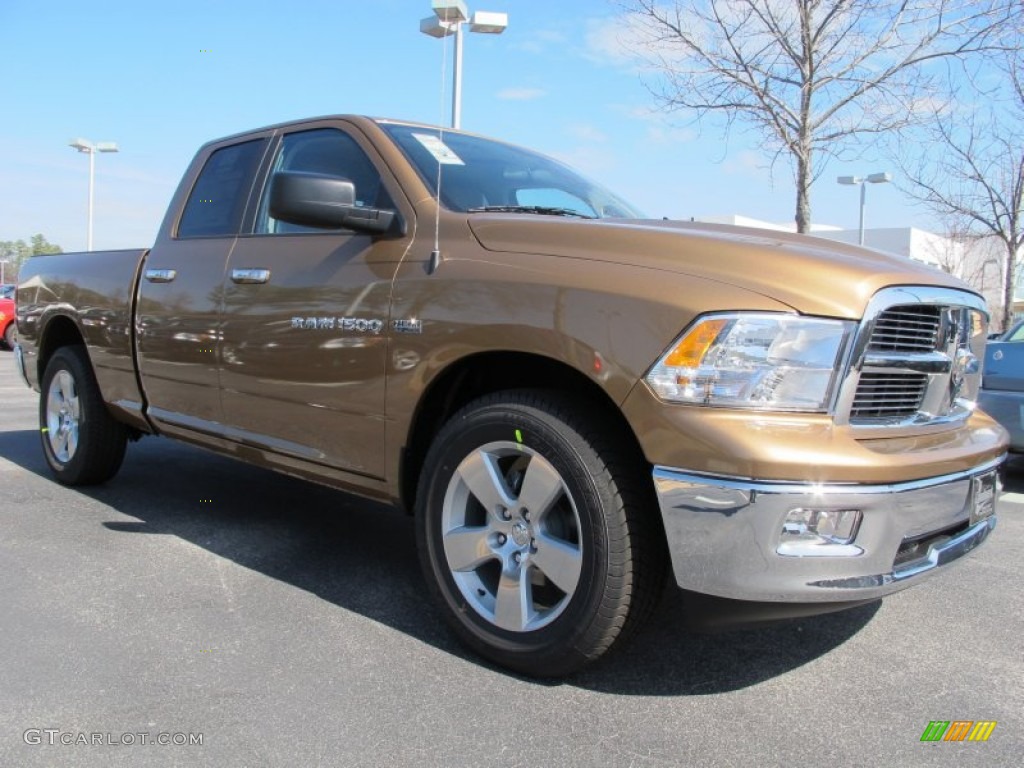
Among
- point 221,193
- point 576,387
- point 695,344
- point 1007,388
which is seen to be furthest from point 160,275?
point 1007,388

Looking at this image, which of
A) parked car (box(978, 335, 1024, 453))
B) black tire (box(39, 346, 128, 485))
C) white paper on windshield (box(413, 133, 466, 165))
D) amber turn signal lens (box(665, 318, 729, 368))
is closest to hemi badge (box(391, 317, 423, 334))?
white paper on windshield (box(413, 133, 466, 165))

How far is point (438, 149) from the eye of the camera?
351cm

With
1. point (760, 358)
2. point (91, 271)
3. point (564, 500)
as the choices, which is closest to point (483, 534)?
point (564, 500)

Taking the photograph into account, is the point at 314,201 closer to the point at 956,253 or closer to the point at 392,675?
the point at 392,675

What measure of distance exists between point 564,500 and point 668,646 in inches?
30.1

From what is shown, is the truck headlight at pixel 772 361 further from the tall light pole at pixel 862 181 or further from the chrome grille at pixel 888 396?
the tall light pole at pixel 862 181

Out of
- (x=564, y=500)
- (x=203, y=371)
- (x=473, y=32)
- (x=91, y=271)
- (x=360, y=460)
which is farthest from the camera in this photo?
(x=473, y=32)

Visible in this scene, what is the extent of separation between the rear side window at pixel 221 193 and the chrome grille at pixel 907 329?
2884 mm

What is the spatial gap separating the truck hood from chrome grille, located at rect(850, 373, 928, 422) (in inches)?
9.2

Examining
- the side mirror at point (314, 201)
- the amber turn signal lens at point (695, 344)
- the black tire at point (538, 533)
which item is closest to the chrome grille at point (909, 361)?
the amber turn signal lens at point (695, 344)

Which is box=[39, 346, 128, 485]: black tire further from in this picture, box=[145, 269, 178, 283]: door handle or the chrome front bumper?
the chrome front bumper

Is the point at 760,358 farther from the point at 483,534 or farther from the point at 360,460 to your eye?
the point at 360,460

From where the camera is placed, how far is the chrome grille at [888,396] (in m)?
2.36

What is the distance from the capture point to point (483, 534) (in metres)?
2.76
